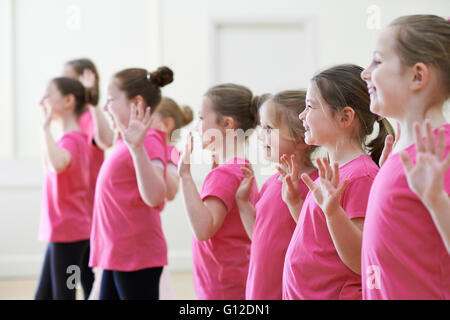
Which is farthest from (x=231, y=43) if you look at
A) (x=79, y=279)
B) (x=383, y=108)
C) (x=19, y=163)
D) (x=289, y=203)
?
(x=383, y=108)

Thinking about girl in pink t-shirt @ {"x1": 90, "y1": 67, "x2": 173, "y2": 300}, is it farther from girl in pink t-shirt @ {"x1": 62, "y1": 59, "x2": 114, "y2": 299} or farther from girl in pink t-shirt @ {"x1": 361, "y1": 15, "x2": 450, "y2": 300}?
girl in pink t-shirt @ {"x1": 361, "y1": 15, "x2": 450, "y2": 300}

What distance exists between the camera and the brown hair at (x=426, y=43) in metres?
0.95

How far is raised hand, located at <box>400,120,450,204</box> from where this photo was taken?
82cm

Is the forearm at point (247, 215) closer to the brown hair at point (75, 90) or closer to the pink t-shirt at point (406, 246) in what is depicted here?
the pink t-shirt at point (406, 246)

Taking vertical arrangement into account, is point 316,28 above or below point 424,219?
above

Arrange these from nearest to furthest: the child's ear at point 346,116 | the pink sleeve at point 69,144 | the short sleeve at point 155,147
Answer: the child's ear at point 346,116 < the short sleeve at point 155,147 < the pink sleeve at point 69,144

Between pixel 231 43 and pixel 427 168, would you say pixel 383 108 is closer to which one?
pixel 427 168

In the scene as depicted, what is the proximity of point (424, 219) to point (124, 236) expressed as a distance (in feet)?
4.32

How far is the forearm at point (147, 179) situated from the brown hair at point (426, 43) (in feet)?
3.75

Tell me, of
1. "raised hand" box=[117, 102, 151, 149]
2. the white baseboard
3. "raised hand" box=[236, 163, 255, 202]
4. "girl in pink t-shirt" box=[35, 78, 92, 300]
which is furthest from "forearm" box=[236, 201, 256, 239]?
the white baseboard

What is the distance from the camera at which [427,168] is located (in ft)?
2.73

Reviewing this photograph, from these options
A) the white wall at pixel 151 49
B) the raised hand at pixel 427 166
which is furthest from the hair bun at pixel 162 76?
the white wall at pixel 151 49

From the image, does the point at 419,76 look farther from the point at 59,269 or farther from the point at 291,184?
the point at 59,269

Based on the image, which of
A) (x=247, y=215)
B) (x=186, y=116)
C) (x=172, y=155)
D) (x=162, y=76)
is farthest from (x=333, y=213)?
(x=186, y=116)
